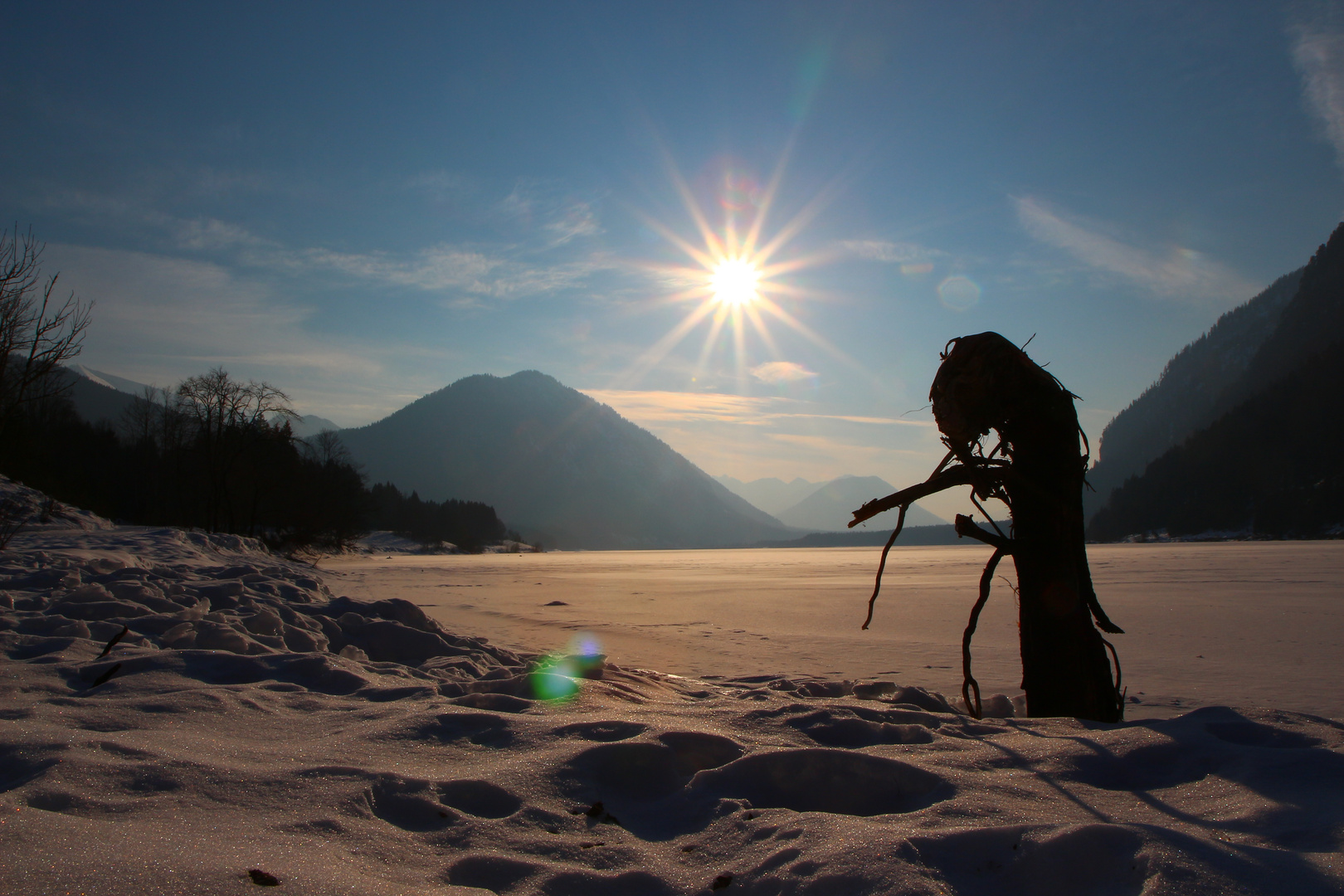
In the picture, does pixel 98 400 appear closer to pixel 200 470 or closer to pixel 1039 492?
pixel 200 470

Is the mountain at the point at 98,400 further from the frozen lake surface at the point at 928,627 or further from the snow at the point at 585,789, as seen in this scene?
the snow at the point at 585,789

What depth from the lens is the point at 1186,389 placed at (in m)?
150

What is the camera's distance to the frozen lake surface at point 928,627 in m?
5.51

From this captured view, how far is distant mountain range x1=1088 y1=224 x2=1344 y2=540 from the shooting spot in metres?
74.7

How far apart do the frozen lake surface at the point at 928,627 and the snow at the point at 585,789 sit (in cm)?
235

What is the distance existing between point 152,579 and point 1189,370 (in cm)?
20206

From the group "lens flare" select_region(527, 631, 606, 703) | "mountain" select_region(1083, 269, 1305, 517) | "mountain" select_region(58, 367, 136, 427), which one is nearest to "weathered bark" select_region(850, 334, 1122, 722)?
"lens flare" select_region(527, 631, 606, 703)

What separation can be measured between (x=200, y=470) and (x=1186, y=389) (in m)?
190


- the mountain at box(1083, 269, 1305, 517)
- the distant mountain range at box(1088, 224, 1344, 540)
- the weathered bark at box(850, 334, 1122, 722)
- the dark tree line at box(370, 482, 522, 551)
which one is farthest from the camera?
the mountain at box(1083, 269, 1305, 517)

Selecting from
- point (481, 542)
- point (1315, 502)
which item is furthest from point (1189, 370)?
point (481, 542)

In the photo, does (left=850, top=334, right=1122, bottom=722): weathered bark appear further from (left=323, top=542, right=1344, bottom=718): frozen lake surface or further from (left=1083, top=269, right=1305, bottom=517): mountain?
(left=1083, top=269, right=1305, bottom=517): mountain

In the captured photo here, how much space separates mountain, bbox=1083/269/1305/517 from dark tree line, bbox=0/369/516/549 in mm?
151410

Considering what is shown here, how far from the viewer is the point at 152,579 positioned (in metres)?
6.14

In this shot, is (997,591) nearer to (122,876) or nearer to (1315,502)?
(122,876)
